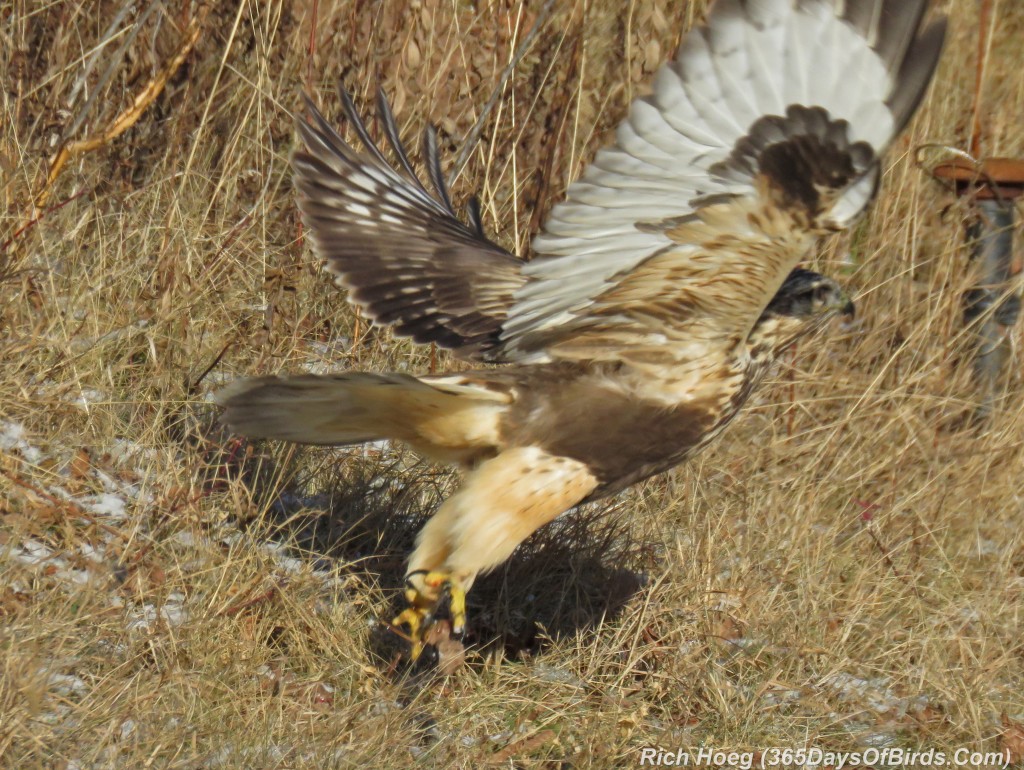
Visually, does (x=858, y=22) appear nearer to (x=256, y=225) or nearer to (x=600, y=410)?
(x=600, y=410)

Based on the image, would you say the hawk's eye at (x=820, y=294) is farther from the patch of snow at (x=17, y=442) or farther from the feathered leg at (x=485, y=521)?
the patch of snow at (x=17, y=442)

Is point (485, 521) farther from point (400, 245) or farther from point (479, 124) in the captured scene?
point (479, 124)

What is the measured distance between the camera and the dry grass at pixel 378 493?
10.9ft

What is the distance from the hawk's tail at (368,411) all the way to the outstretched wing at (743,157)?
407 mm

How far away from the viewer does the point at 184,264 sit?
15.2 feet

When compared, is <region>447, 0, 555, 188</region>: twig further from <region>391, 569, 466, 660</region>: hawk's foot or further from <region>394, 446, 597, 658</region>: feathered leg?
<region>391, 569, 466, 660</region>: hawk's foot

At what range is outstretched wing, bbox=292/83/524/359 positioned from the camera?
4176mm

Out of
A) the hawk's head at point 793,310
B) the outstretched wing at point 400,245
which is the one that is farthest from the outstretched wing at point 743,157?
the outstretched wing at point 400,245

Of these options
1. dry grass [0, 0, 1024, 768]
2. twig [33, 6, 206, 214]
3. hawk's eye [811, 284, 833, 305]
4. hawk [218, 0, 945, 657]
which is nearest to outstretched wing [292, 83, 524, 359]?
hawk [218, 0, 945, 657]

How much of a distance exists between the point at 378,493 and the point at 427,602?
2.49 ft

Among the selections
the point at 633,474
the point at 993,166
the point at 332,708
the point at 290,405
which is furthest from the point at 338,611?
the point at 993,166

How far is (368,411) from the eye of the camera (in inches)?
139

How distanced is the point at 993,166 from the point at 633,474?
305 centimetres

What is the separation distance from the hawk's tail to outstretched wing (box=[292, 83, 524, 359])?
1.50ft
